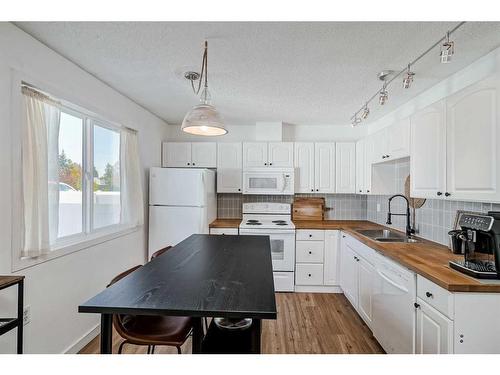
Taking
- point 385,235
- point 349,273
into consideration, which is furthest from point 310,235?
point 385,235

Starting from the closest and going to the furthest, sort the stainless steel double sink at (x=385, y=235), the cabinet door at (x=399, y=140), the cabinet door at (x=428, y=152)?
the cabinet door at (x=428, y=152) < the cabinet door at (x=399, y=140) < the stainless steel double sink at (x=385, y=235)

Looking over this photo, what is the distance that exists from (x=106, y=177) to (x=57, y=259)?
97 centimetres

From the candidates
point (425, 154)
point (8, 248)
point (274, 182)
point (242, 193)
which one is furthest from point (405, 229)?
point (8, 248)

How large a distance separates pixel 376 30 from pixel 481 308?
1640mm

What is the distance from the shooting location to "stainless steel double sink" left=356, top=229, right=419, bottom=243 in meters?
2.67

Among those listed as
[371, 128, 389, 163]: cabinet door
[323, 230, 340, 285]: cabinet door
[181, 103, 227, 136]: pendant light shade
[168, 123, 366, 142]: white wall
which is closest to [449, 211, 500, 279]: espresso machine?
[371, 128, 389, 163]: cabinet door

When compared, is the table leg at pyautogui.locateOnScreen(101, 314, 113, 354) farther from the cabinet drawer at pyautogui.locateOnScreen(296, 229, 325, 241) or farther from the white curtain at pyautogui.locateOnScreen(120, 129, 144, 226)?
the cabinet drawer at pyautogui.locateOnScreen(296, 229, 325, 241)

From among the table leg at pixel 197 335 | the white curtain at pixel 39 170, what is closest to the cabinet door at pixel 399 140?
the table leg at pixel 197 335

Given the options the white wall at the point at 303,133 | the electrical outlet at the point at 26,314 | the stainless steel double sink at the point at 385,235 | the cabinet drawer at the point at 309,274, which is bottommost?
the cabinet drawer at the point at 309,274

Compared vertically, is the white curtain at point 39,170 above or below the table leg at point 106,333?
above

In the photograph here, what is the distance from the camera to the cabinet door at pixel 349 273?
2.79 metres

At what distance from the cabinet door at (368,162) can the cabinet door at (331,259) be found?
0.71 m

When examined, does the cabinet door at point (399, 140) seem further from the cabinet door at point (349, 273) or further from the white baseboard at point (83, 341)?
the white baseboard at point (83, 341)

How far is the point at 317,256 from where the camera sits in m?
3.38
